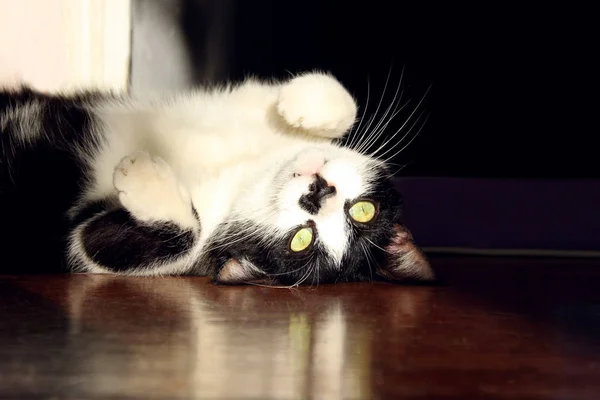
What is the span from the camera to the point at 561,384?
35.6 inches

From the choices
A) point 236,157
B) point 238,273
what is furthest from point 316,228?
point 236,157

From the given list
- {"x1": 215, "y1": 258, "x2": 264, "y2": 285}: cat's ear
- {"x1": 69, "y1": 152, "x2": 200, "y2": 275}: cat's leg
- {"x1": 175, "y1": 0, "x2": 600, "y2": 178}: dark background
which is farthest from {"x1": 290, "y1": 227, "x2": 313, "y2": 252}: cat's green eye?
{"x1": 175, "y1": 0, "x2": 600, "y2": 178}: dark background

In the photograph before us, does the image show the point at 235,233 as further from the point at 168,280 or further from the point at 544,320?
the point at 544,320

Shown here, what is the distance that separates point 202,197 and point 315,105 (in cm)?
34

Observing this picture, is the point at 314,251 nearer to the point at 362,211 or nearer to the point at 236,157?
the point at 362,211

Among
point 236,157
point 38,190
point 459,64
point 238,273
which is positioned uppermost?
point 459,64

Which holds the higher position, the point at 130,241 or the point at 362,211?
the point at 362,211

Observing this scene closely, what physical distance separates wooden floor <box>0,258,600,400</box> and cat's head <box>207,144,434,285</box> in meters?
0.06

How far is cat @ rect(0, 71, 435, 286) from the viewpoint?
1.57 metres

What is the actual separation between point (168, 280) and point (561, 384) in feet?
3.07

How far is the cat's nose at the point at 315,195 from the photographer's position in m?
1.56

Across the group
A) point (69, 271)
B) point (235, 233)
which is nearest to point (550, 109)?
point (235, 233)

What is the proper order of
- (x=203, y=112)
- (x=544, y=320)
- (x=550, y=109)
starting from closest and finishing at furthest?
(x=544, y=320) < (x=203, y=112) < (x=550, y=109)

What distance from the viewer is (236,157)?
1765 mm
